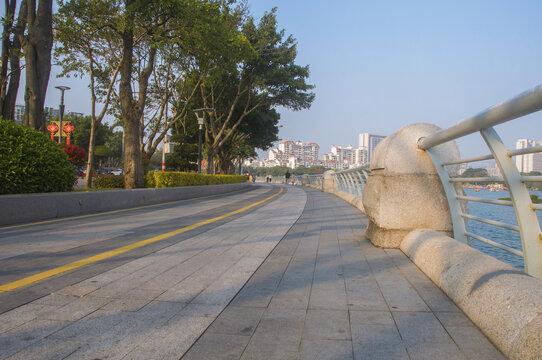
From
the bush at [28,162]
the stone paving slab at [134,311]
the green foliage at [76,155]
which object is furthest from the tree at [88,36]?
the stone paving slab at [134,311]

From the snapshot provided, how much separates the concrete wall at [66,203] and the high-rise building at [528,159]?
866 cm

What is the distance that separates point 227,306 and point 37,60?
39.1ft

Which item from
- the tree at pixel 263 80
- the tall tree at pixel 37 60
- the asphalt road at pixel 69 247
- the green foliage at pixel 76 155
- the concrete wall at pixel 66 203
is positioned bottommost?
the asphalt road at pixel 69 247

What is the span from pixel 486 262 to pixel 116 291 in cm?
315

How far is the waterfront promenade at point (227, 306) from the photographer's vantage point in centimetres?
233

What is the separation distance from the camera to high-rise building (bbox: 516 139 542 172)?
284 cm

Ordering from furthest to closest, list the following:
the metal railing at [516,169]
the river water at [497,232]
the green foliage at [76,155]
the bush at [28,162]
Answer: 1. the green foliage at [76,155]
2. the bush at [28,162]
3. the river water at [497,232]
4. the metal railing at [516,169]

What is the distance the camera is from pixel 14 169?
27.2 ft

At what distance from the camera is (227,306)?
312cm

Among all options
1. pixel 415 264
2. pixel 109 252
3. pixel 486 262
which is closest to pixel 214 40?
pixel 109 252

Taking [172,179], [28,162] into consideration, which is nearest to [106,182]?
[172,179]

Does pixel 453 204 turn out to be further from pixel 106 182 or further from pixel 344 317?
pixel 106 182

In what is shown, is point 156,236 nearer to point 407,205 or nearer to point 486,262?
point 407,205

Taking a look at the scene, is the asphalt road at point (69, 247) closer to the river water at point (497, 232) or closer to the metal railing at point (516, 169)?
the metal railing at point (516, 169)
